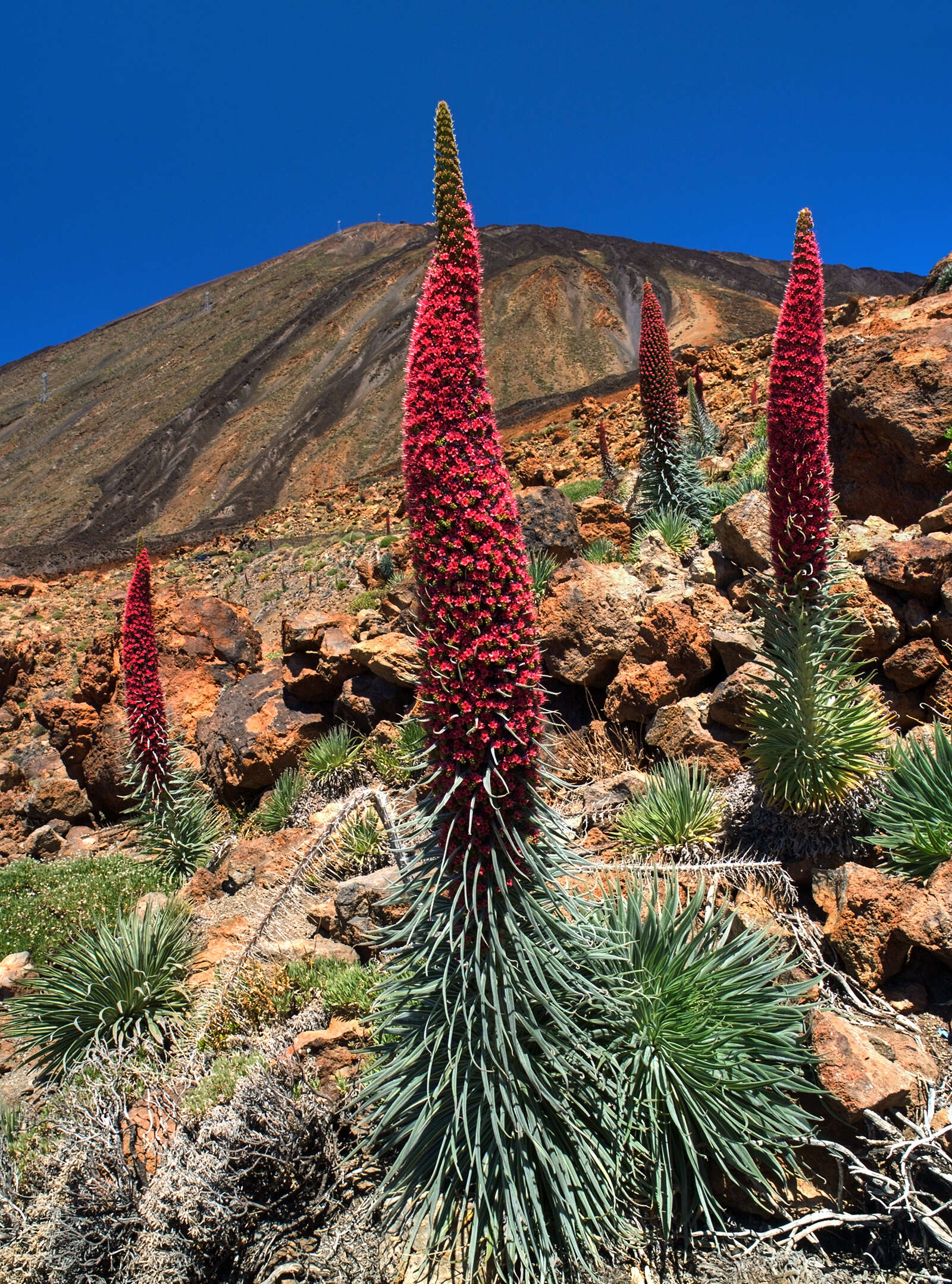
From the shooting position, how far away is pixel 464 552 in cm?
235

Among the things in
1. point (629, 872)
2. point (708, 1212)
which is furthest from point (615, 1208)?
point (629, 872)

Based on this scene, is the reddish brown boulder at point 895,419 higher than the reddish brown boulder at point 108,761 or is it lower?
higher

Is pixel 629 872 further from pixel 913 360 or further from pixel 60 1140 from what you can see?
pixel 913 360

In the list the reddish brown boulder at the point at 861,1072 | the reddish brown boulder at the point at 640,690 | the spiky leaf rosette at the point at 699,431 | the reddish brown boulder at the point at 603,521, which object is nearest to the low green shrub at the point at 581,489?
the spiky leaf rosette at the point at 699,431

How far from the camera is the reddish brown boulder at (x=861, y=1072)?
106 inches

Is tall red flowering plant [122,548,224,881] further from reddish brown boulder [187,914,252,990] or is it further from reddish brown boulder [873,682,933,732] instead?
reddish brown boulder [873,682,933,732]

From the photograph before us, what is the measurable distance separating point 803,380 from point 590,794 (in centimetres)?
271

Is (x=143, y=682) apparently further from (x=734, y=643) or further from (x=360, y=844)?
(x=734, y=643)

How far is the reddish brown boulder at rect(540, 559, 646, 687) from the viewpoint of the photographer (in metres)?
5.63

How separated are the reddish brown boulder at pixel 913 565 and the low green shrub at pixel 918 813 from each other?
1289 mm

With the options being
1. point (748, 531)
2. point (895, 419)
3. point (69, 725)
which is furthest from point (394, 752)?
point (69, 725)

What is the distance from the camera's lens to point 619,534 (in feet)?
29.0

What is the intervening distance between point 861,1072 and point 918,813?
4.35 ft

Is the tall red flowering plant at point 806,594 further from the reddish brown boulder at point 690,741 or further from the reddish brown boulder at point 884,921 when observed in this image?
the reddish brown boulder at point 690,741
